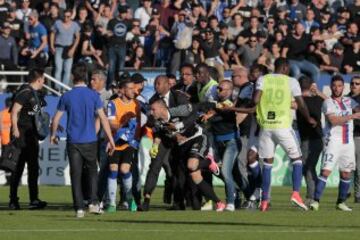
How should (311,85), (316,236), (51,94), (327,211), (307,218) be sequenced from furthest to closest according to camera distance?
(51,94) < (311,85) < (327,211) < (307,218) < (316,236)

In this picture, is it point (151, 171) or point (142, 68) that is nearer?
point (151, 171)

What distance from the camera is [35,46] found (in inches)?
1319

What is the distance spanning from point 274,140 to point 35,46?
45.4 ft

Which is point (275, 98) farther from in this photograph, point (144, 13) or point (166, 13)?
point (144, 13)

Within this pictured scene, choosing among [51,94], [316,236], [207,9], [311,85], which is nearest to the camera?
[316,236]

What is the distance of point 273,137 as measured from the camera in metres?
20.7

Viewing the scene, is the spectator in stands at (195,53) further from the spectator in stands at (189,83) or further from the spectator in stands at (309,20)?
the spectator in stands at (189,83)

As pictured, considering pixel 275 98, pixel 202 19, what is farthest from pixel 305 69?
pixel 275 98

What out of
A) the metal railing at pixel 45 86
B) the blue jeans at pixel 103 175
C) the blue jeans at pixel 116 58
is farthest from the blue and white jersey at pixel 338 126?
the blue jeans at pixel 116 58

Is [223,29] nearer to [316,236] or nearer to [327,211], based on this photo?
[327,211]

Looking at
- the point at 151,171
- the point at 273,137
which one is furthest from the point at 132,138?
the point at 273,137

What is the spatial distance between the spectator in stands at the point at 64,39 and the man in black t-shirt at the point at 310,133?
10181 mm

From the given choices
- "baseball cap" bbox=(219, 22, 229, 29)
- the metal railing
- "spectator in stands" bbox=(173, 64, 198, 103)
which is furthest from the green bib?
"baseball cap" bbox=(219, 22, 229, 29)

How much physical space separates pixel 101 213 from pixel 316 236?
4.92 metres
